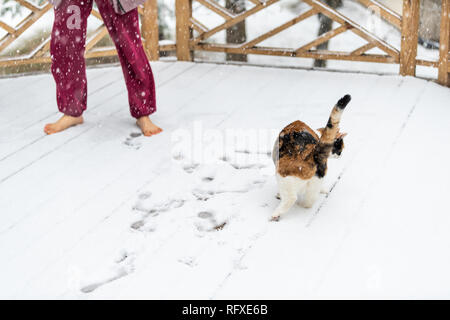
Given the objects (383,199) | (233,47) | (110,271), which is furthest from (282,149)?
(233,47)

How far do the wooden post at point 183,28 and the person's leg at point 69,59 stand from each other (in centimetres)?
118

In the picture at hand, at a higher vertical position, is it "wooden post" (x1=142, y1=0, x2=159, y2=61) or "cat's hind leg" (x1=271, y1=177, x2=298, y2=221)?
"wooden post" (x1=142, y1=0, x2=159, y2=61)

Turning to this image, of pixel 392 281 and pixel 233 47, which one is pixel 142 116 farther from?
pixel 392 281

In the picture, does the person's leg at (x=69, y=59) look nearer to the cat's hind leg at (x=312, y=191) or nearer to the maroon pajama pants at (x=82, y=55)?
the maroon pajama pants at (x=82, y=55)

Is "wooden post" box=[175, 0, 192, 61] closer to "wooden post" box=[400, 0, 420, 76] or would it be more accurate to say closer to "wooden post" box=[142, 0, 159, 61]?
"wooden post" box=[142, 0, 159, 61]

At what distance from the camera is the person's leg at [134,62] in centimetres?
238

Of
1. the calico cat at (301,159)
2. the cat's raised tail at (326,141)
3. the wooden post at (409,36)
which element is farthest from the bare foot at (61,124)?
the wooden post at (409,36)

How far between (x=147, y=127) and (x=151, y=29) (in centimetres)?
116

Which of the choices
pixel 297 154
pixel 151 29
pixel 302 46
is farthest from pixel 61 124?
pixel 302 46

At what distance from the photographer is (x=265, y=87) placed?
10.1 feet

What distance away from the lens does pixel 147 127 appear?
2.51 m

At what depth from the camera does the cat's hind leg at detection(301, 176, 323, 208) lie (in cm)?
177

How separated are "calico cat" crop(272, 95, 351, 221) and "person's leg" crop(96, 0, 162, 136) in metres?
0.91

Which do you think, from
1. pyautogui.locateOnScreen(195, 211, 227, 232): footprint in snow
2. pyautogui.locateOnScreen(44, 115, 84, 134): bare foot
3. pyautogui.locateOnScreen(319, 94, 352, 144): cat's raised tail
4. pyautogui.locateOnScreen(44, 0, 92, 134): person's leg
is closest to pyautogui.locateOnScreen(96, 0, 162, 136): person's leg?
Result: pyautogui.locateOnScreen(44, 0, 92, 134): person's leg
